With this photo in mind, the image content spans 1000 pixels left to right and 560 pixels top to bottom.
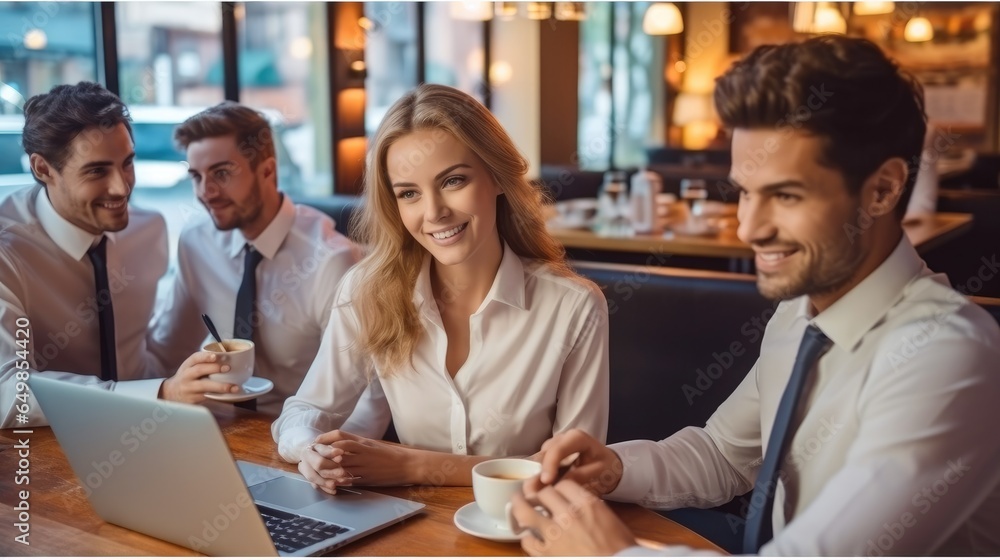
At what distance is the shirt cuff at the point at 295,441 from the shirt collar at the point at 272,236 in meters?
1.04

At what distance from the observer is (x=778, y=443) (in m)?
1.36

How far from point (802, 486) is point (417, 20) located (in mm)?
6548

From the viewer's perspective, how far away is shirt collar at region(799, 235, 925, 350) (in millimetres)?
1295

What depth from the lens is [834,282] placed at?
4.25 feet

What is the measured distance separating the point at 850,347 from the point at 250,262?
1.85m

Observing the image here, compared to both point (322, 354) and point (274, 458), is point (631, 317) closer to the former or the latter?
point (322, 354)

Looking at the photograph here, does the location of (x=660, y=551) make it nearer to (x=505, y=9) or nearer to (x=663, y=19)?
(x=505, y=9)

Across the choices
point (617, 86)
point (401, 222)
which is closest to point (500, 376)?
point (401, 222)

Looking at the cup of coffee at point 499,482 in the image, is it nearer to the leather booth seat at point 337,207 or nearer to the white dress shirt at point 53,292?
the white dress shirt at point 53,292

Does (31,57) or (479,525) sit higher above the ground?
(31,57)

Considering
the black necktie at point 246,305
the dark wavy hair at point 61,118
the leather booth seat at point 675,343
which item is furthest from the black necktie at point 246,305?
the leather booth seat at point 675,343

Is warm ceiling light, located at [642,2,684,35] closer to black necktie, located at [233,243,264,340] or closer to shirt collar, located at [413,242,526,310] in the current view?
black necktie, located at [233,243,264,340]

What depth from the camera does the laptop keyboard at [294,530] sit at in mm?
1396

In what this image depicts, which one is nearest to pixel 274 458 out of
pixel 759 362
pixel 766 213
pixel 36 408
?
pixel 36 408
